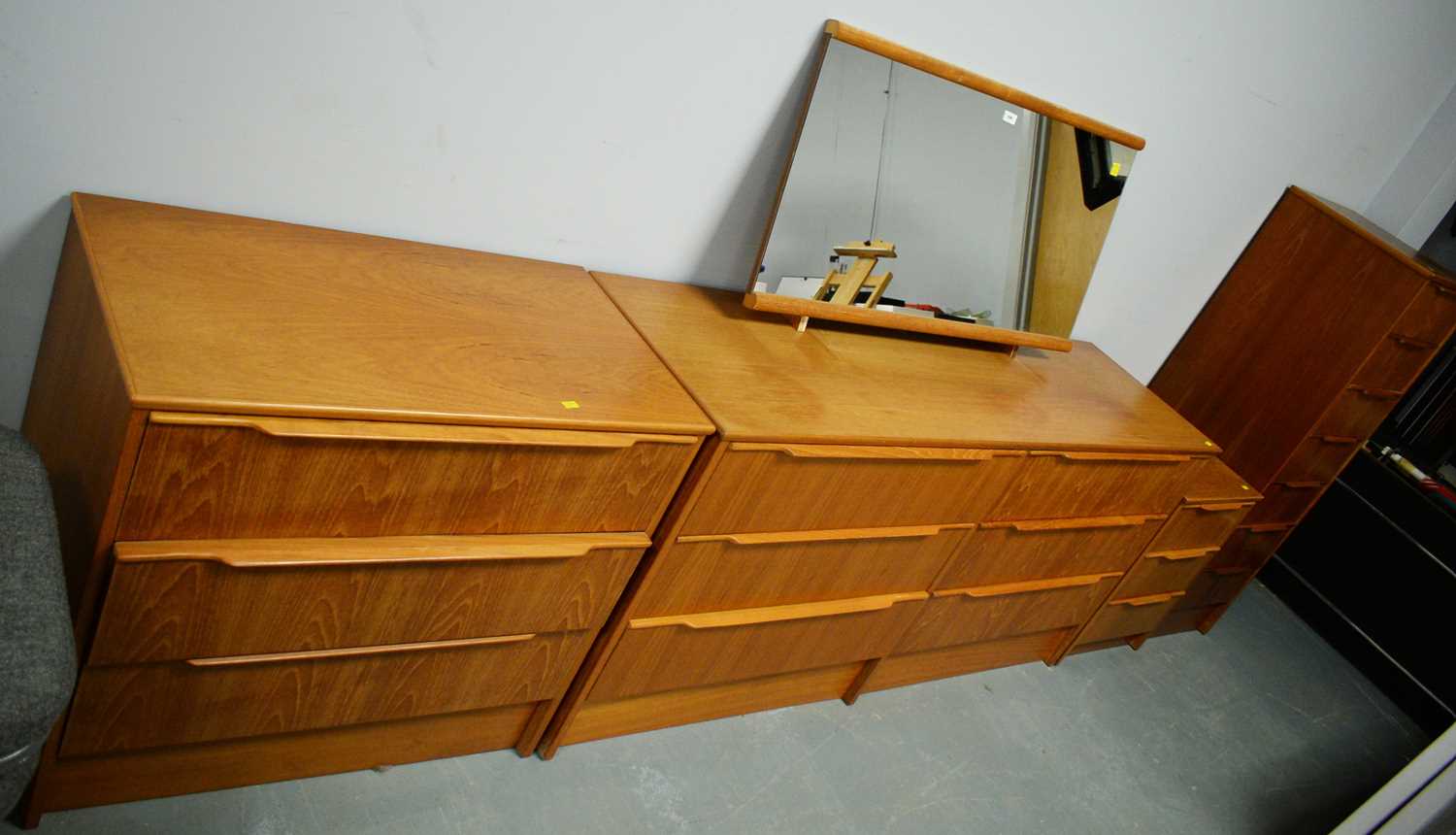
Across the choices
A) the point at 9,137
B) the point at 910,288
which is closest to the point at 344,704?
the point at 9,137

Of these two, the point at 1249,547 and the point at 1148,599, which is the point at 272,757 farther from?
the point at 1249,547

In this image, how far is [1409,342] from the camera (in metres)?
2.68

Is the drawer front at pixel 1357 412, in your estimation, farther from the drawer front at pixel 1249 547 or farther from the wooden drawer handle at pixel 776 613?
the wooden drawer handle at pixel 776 613

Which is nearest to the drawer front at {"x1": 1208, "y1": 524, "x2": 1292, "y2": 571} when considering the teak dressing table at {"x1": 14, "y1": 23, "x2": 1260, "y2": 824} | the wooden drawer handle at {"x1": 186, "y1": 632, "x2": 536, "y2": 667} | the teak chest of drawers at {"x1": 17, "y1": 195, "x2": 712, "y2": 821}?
the teak dressing table at {"x1": 14, "y1": 23, "x2": 1260, "y2": 824}

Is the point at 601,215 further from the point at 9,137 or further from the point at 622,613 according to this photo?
the point at 9,137

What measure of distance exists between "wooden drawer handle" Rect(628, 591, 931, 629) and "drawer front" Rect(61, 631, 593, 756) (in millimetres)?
143

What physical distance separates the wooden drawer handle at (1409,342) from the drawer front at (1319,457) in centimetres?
31

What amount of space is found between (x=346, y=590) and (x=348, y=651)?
4.9 inches

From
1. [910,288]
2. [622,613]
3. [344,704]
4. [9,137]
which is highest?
[910,288]

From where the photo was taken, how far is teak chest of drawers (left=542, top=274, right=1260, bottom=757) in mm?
1637


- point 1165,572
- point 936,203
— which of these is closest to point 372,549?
point 936,203

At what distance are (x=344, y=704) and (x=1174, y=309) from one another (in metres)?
2.55

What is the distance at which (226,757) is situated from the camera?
4.74 ft

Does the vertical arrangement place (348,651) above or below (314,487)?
below
